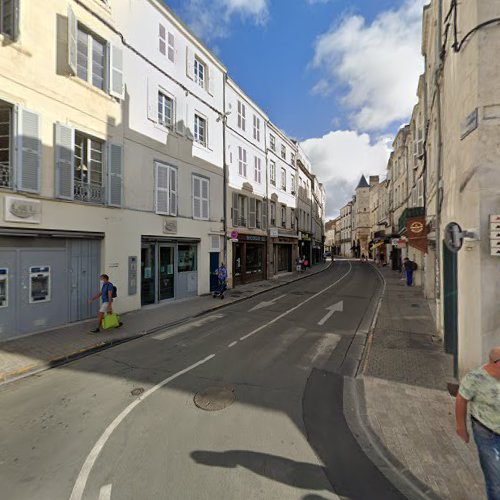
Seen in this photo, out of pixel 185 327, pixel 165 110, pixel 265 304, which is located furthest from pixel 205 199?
pixel 185 327

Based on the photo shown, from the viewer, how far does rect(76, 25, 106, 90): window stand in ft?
30.7

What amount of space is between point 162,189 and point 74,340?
7018 mm

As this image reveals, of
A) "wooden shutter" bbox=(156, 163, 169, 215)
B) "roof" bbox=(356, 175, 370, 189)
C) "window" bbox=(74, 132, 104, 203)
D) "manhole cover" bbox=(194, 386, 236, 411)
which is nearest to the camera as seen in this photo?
"manhole cover" bbox=(194, 386, 236, 411)

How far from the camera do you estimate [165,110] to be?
13.0 m

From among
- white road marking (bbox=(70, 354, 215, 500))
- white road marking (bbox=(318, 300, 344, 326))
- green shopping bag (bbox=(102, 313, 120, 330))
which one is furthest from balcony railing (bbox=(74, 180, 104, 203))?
white road marking (bbox=(318, 300, 344, 326))

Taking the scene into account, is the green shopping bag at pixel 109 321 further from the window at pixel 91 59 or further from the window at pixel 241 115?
the window at pixel 241 115

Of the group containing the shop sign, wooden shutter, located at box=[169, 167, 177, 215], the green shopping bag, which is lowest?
the green shopping bag

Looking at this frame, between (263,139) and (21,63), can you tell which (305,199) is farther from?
(21,63)

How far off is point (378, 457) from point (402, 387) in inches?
80.8

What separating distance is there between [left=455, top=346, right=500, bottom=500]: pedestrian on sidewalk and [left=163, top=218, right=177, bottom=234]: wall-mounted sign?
1158 cm

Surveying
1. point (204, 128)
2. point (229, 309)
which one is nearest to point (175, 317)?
point (229, 309)

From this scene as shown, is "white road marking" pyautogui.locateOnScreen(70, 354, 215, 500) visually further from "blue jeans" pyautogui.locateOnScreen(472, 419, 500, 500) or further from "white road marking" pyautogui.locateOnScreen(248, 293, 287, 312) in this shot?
"white road marking" pyautogui.locateOnScreen(248, 293, 287, 312)

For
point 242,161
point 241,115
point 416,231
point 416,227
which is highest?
point 241,115

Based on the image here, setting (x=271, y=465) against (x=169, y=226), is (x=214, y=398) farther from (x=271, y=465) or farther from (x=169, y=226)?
(x=169, y=226)
